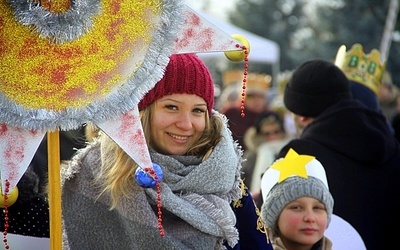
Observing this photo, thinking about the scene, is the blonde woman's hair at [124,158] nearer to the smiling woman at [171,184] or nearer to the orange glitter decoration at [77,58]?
the smiling woman at [171,184]

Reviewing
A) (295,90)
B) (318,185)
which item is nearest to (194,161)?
(318,185)

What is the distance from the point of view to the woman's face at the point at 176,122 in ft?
11.5

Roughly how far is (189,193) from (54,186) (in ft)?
1.82

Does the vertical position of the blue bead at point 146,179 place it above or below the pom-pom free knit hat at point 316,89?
above

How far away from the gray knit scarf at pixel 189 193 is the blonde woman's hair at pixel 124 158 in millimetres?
32

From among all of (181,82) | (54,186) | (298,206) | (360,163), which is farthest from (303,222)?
(54,186)

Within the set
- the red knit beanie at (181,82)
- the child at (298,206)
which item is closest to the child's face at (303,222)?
→ the child at (298,206)

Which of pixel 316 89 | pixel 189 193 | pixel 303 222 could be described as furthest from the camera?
pixel 316 89

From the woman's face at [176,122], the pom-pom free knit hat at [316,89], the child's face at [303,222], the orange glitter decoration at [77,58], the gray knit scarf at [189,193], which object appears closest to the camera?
the orange glitter decoration at [77,58]

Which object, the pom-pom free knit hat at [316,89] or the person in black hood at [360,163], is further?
the pom-pom free knit hat at [316,89]

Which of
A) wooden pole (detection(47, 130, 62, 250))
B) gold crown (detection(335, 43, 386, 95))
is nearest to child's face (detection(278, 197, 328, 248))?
wooden pole (detection(47, 130, 62, 250))

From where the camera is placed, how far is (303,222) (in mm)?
4246

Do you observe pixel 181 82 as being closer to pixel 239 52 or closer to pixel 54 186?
pixel 239 52

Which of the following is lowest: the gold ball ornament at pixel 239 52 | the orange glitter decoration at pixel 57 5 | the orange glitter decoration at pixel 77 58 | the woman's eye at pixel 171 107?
the woman's eye at pixel 171 107
